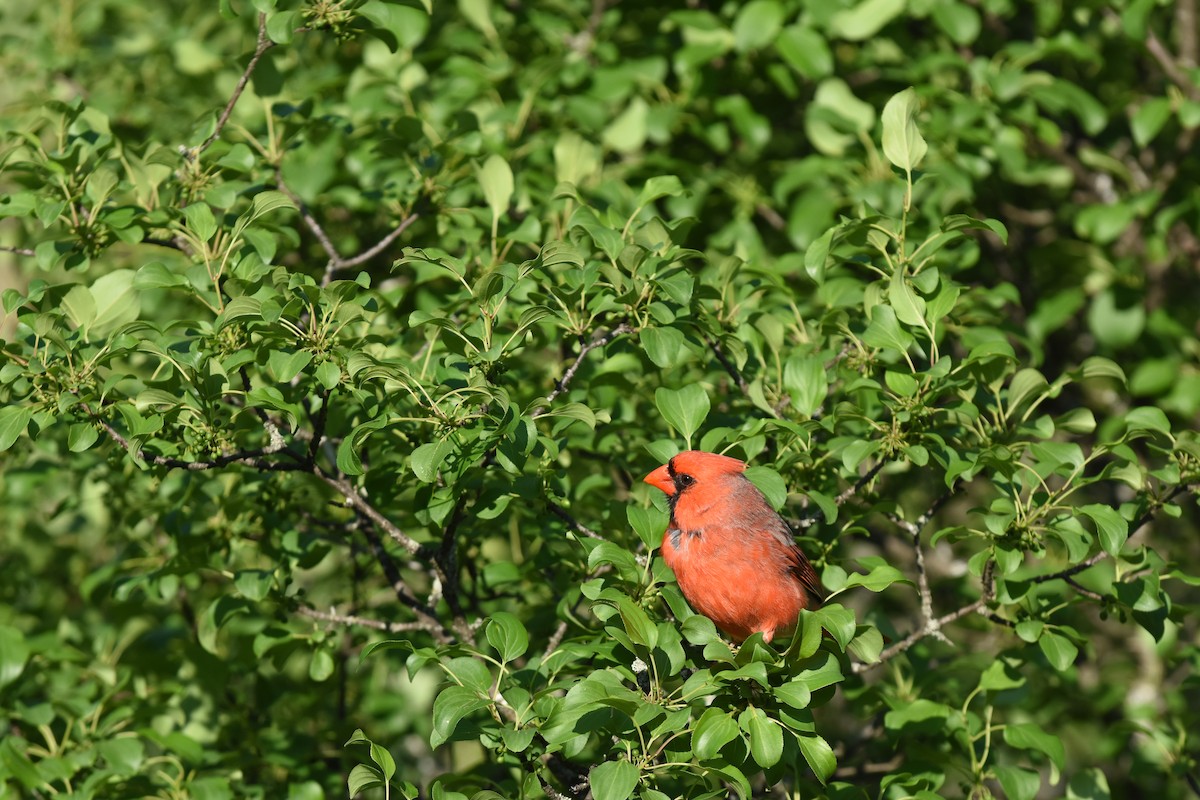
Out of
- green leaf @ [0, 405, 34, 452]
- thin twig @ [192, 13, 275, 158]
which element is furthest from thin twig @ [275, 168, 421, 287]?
green leaf @ [0, 405, 34, 452]

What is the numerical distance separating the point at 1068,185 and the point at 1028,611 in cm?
303

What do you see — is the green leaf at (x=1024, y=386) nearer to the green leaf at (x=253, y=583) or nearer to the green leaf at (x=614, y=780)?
the green leaf at (x=614, y=780)

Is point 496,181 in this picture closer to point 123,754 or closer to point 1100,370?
point 1100,370

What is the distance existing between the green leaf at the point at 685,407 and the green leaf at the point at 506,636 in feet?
→ 2.26

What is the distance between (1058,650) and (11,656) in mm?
3333

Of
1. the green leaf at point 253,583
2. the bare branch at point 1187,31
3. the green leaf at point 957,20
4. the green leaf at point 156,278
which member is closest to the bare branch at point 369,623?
the green leaf at point 253,583

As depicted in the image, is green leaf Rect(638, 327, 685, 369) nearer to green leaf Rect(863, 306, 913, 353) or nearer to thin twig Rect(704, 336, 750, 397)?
thin twig Rect(704, 336, 750, 397)

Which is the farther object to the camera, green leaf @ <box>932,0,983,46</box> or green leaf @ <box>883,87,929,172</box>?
green leaf @ <box>932,0,983,46</box>

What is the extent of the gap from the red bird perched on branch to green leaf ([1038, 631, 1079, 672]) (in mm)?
667

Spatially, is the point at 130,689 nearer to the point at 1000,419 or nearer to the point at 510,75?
the point at 510,75

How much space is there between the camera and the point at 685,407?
3.29 metres

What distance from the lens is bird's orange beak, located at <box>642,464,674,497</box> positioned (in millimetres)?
3451

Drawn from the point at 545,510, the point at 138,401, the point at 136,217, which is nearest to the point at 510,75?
the point at 136,217

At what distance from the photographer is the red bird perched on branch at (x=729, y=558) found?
3541 millimetres
